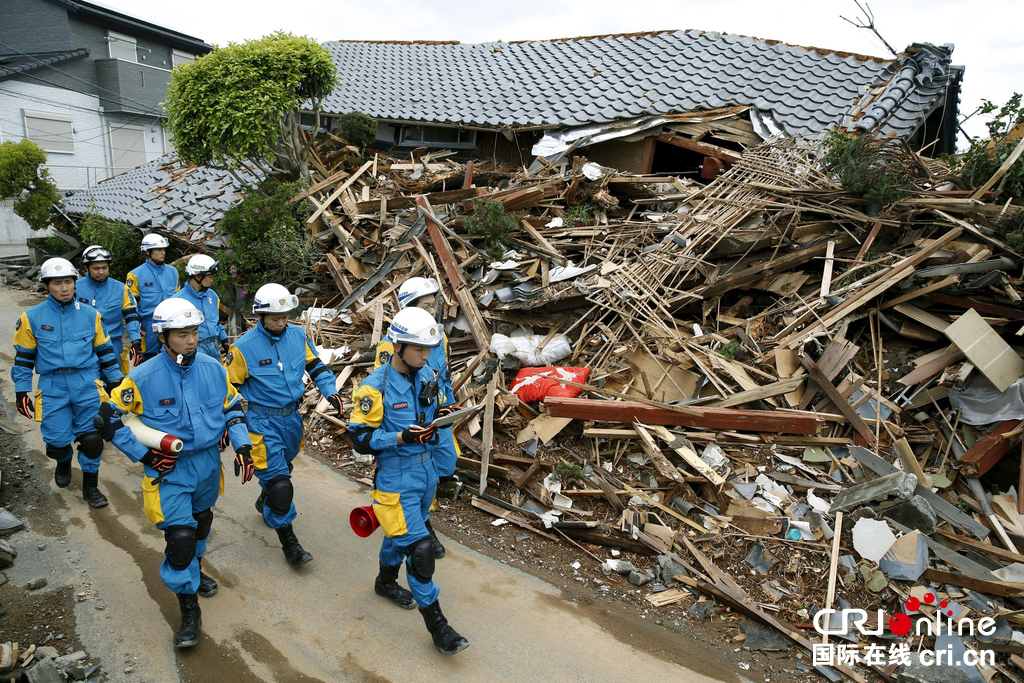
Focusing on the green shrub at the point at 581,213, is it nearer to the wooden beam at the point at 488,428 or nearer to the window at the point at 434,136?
the wooden beam at the point at 488,428

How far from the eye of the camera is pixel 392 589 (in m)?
4.22

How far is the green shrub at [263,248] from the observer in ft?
31.2

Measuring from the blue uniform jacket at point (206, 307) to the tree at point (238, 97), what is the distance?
4266mm

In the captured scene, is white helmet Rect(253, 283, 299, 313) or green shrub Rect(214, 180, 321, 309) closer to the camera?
white helmet Rect(253, 283, 299, 313)

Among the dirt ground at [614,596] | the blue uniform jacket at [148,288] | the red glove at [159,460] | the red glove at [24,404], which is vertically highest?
the blue uniform jacket at [148,288]

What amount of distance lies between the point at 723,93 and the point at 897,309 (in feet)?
22.0

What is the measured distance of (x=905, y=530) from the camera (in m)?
4.43

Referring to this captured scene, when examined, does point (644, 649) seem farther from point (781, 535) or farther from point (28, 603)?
point (28, 603)

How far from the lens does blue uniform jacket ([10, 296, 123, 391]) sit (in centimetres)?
499

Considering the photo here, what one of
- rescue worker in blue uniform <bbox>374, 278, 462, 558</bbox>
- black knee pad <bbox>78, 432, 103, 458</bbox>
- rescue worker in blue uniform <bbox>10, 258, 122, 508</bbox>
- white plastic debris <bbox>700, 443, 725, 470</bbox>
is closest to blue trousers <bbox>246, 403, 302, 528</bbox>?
rescue worker in blue uniform <bbox>374, 278, 462, 558</bbox>

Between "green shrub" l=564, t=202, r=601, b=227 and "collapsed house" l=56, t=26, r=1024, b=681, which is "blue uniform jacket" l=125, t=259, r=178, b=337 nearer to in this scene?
"collapsed house" l=56, t=26, r=1024, b=681

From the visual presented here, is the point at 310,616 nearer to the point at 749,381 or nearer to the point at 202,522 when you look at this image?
the point at 202,522

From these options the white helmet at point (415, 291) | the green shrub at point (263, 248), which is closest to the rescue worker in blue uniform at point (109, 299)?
the green shrub at point (263, 248)

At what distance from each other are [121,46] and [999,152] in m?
28.9
